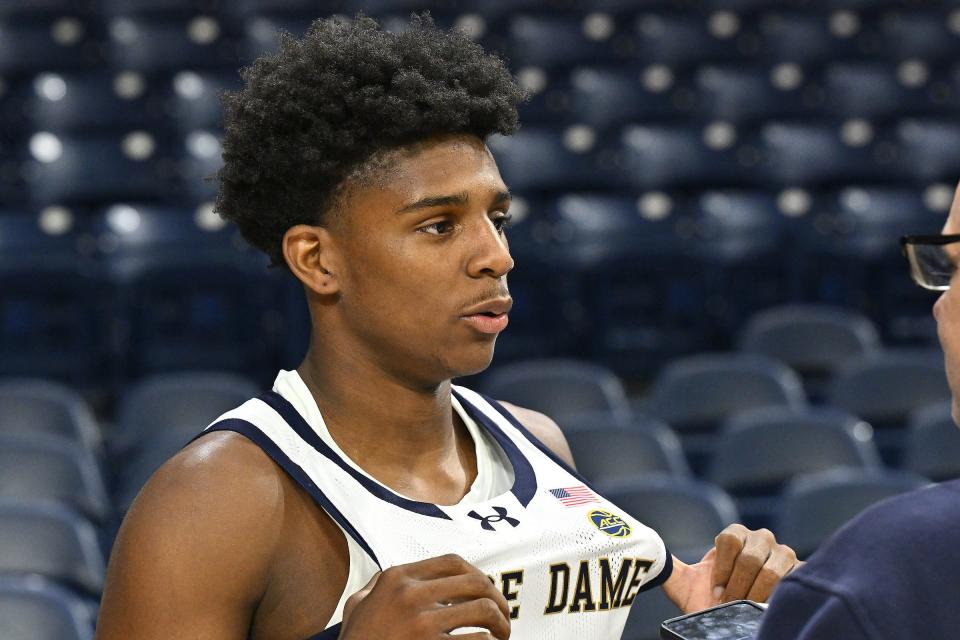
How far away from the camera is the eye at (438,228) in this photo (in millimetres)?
1920

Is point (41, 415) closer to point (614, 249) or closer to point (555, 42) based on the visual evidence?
point (614, 249)

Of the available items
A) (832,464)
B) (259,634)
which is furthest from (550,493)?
(832,464)

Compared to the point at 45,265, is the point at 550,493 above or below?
above

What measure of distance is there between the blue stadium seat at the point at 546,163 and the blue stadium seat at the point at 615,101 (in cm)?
34

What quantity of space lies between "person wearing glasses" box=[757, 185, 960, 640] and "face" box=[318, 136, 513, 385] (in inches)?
28.5

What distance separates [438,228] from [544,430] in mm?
542

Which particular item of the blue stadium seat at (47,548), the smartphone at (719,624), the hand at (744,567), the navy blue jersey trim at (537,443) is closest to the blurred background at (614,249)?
the blue stadium seat at (47,548)

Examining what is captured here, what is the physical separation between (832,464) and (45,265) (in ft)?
12.9

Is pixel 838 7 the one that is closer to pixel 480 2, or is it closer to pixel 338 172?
pixel 480 2

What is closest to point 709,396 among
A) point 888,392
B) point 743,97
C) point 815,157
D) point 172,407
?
point 888,392

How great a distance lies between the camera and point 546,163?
801cm

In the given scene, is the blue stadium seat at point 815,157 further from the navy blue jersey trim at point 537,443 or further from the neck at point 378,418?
the neck at point 378,418

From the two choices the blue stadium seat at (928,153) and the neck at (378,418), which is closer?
the neck at (378,418)

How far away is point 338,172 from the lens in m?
1.92
